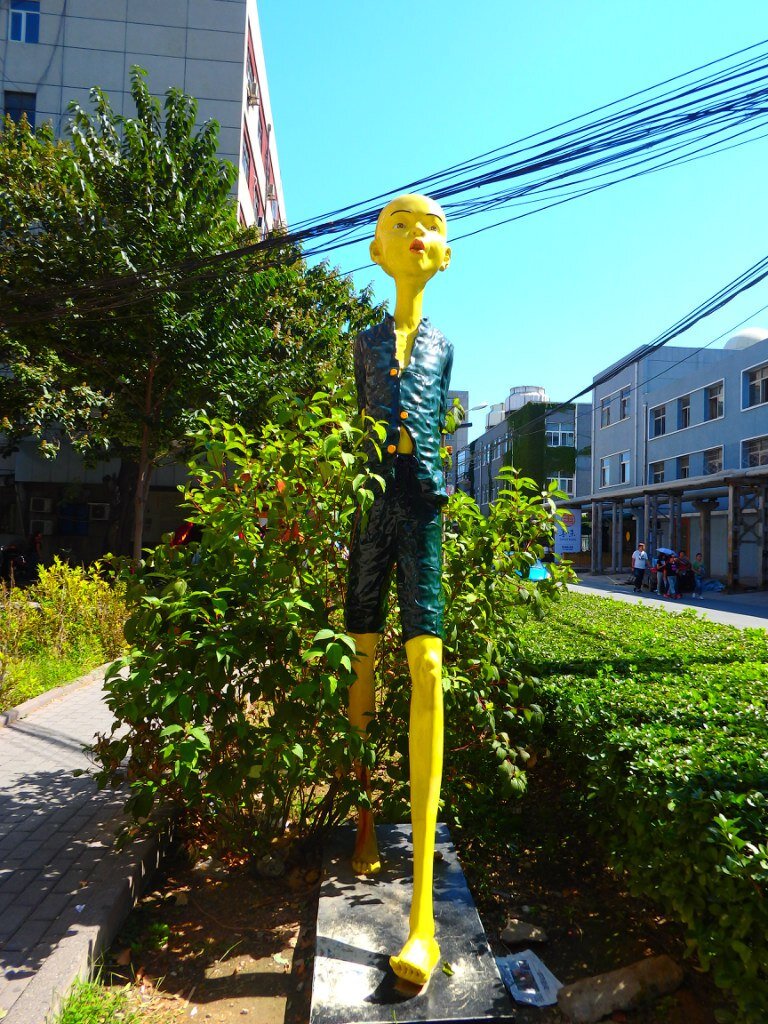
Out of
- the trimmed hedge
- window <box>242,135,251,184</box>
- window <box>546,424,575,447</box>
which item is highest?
window <box>242,135,251,184</box>

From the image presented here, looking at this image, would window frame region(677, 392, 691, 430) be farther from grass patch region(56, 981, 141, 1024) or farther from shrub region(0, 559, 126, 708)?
grass patch region(56, 981, 141, 1024)

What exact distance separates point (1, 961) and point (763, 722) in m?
3.17

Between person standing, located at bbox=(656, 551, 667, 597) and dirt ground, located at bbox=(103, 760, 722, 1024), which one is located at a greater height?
person standing, located at bbox=(656, 551, 667, 597)

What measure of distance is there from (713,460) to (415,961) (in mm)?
27908

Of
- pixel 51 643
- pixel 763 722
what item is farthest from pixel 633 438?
pixel 763 722

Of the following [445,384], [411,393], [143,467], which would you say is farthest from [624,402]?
[411,393]

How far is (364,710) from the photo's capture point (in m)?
3.04

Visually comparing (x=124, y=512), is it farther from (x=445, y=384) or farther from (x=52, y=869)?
(x=445, y=384)

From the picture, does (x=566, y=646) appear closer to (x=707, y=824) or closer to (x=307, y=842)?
(x=307, y=842)

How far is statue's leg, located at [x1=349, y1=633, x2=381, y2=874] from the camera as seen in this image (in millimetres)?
2971

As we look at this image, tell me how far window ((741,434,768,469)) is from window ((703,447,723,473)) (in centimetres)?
135

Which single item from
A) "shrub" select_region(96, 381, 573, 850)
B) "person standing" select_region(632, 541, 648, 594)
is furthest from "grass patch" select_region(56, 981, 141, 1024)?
"person standing" select_region(632, 541, 648, 594)

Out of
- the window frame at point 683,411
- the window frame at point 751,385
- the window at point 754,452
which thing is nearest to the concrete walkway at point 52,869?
the window at point 754,452

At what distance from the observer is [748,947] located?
1.93 metres
